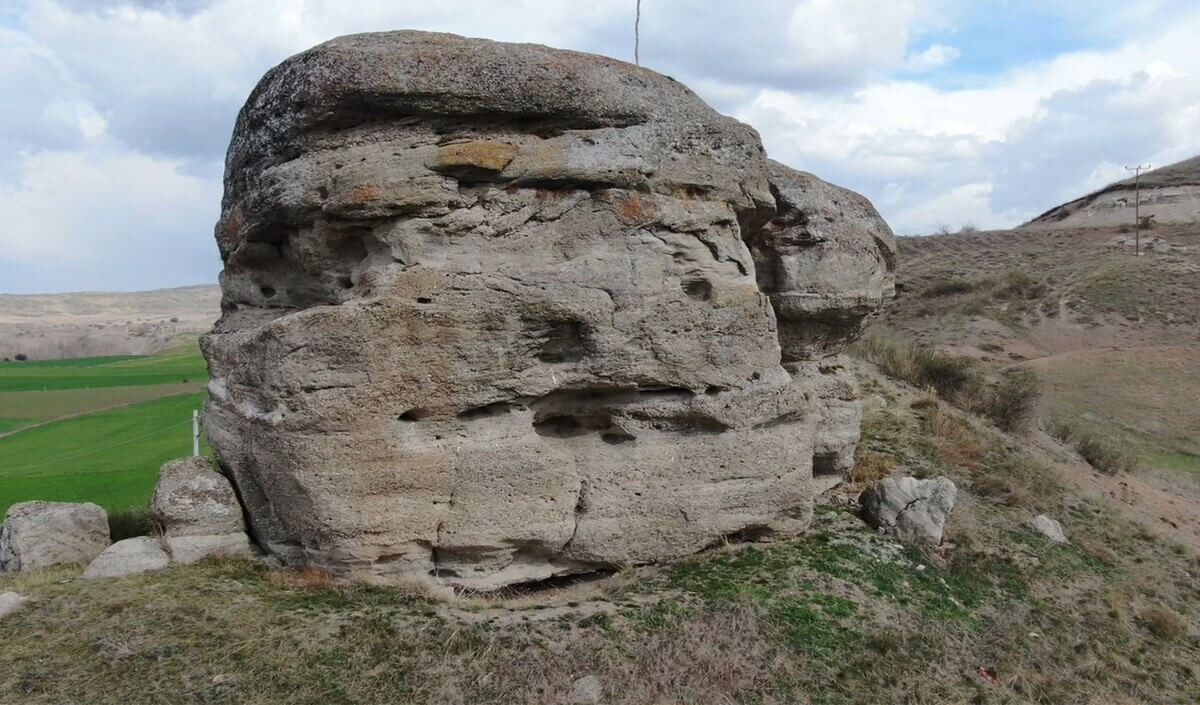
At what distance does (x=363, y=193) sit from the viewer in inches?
258

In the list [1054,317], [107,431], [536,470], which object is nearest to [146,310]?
[107,431]

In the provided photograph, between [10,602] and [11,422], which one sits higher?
[10,602]

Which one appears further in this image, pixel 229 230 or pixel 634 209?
pixel 229 230

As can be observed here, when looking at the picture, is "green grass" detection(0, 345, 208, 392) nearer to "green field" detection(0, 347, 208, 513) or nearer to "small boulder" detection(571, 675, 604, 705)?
"green field" detection(0, 347, 208, 513)

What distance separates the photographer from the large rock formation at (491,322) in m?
6.54

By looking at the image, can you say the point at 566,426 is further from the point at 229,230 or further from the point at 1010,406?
the point at 1010,406

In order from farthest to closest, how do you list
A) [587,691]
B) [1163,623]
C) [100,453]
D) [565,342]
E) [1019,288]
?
[1019,288] < [100,453] < [1163,623] < [565,342] < [587,691]

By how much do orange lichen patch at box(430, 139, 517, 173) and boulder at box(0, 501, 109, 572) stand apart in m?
5.15

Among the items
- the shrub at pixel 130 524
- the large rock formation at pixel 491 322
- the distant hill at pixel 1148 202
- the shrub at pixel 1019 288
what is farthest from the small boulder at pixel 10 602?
the distant hill at pixel 1148 202

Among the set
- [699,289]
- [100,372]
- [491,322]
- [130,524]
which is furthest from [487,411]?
[100,372]

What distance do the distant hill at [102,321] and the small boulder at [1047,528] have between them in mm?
71052

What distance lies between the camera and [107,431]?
24797mm

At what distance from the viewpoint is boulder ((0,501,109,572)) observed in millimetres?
7570

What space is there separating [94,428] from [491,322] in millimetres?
24289
